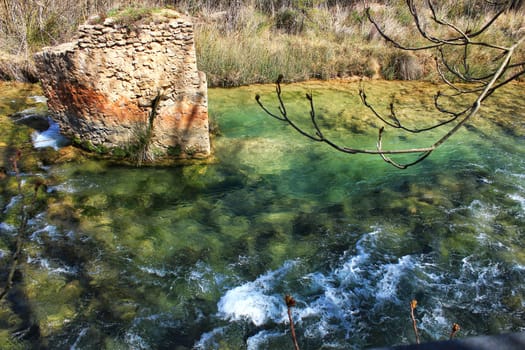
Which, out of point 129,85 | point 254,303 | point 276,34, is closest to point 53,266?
point 254,303

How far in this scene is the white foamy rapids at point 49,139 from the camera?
16.7ft

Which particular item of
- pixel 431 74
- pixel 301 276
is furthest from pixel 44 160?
pixel 431 74

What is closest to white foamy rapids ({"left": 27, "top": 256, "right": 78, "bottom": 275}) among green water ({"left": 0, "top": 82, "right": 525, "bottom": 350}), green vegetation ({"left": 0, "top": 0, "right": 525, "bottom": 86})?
green water ({"left": 0, "top": 82, "right": 525, "bottom": 350})

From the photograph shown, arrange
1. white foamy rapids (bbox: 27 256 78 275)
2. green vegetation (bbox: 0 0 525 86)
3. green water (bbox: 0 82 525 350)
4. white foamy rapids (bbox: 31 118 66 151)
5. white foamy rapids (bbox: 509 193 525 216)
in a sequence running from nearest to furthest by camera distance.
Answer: green water (bbox: 0 82 525 350) → white foamy rapids (bbox: 27 256 78 275) → white foamy rapids (bbox: 509 193 525 216) → white foamy rapids (bbox: 31 118 66 151) → green vegetation (bbox: 0 0 525 86)

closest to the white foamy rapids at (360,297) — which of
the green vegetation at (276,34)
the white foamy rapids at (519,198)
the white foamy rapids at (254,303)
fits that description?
the white foamy rapids at (254,303)

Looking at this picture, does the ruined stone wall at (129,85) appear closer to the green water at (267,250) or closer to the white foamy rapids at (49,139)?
the white foamy rapids at (49,139)

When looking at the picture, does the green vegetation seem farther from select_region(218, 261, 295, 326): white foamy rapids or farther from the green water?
select_region(218, 261, 295, 326): white foamy rapids

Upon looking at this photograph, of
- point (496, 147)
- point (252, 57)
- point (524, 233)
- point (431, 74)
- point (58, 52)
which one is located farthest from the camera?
point (431, 74)

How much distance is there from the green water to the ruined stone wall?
1.41 feet

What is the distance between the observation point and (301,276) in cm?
346

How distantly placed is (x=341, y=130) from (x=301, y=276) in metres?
3.20

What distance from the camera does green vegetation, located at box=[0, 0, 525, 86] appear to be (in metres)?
7.39

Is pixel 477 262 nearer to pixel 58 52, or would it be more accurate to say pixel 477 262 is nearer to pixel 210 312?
pixel 210 312

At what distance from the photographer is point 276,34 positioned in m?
9.36
